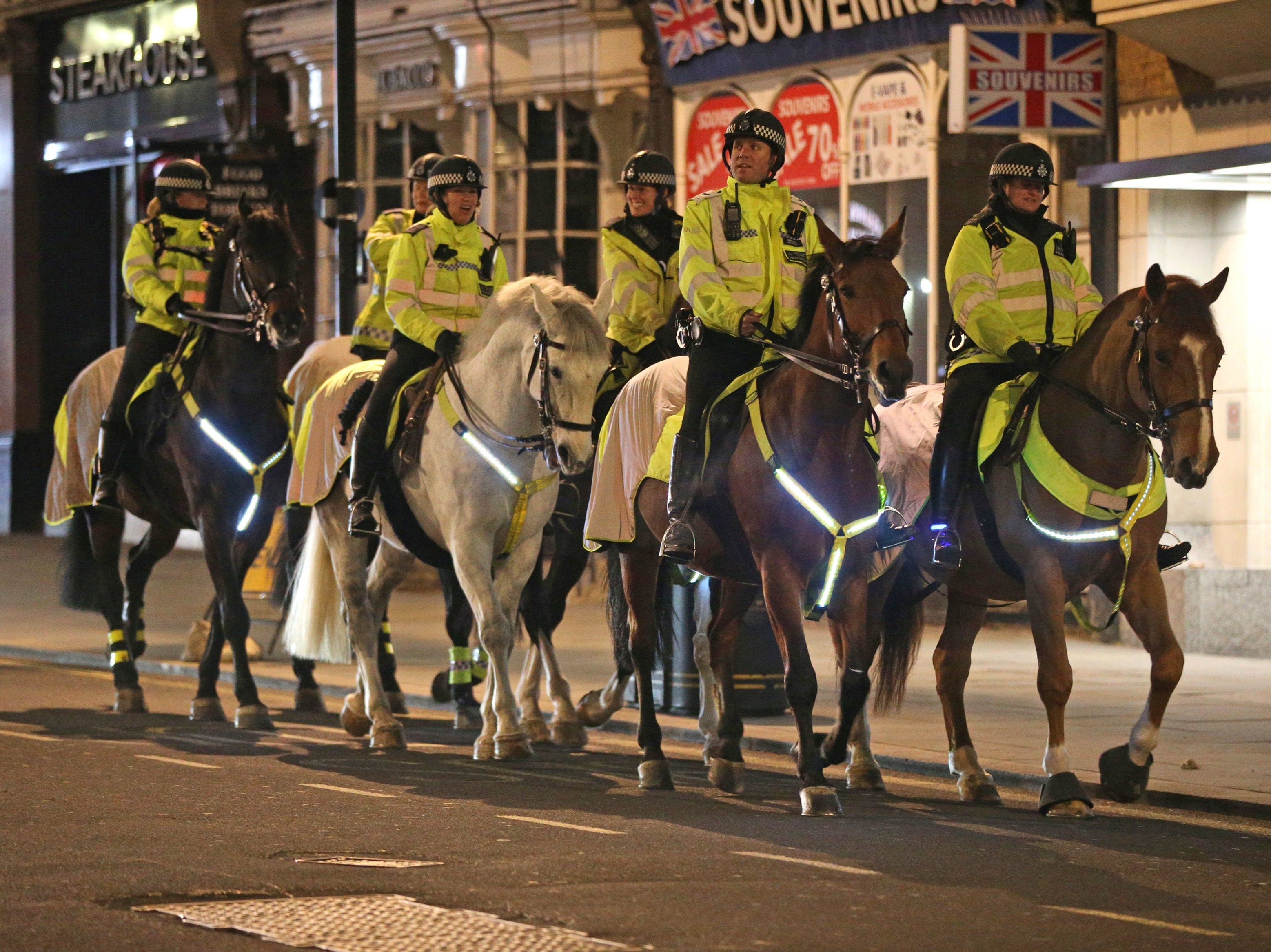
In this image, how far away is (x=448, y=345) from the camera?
1142 centimetres

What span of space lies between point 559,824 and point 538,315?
3.13 metres

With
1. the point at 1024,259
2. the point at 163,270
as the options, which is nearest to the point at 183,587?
the point at 163,270

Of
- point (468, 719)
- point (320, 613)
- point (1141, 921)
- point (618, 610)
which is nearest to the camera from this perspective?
point (1141, 921)

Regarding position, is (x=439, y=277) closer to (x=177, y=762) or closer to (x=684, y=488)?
(x=684, y=488)

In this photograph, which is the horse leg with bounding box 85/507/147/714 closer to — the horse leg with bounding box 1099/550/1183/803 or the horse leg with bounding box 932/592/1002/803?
the horse leg with bounding box 932/592/1002/803

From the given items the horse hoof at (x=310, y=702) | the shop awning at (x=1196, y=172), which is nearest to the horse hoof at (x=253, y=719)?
the horse hoof at (x=310, y=702)

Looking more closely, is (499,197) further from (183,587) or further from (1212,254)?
(1212,254)

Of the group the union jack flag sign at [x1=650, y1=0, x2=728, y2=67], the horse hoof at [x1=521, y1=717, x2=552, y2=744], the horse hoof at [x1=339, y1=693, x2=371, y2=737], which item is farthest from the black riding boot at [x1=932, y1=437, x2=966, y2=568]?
the union jack flag sign at [x1=650, y1=0, x2=728, y2=67]

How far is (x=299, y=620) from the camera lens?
13.0m

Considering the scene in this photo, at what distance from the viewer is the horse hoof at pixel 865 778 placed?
10.2 m

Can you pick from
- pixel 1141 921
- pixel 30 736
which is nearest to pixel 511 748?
pixel 30 736

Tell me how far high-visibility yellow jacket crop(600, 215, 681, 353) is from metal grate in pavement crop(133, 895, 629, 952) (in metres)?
5.59

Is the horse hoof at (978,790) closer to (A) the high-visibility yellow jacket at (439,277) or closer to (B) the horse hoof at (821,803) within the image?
(B) the horse hoof at (821,803)

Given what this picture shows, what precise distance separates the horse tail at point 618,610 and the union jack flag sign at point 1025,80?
6032 millimetres
